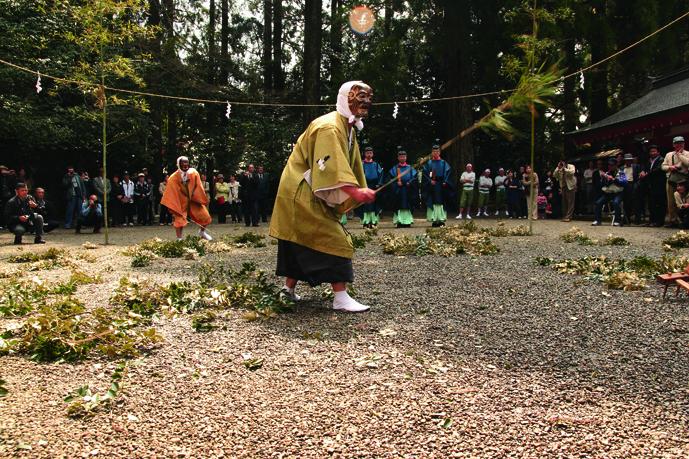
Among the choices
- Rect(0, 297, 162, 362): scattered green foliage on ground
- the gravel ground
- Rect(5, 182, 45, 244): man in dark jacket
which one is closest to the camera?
the gravel ground

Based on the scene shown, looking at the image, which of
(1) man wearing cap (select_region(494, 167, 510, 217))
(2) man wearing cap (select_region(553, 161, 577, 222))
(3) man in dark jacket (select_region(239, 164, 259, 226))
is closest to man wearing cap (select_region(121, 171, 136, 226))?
(3) man in dark jacket (select_region(239, 164, 259, 226))

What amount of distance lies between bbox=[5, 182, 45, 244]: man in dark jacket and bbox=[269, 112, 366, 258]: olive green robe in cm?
973

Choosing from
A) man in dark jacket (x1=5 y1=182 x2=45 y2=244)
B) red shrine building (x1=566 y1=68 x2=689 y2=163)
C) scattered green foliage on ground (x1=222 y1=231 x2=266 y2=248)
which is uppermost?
red shrine building (x1=566 y1=68 x2=689 y2=163)

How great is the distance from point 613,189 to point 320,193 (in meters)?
11.7

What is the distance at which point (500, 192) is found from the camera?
21562 mm

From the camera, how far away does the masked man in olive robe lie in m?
4.50

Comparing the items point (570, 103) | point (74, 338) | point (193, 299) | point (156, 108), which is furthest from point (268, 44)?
point (74, 338)

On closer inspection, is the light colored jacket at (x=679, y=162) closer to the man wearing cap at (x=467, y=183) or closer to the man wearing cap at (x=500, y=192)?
Result: the man wearing cap at (x=467, y=183)

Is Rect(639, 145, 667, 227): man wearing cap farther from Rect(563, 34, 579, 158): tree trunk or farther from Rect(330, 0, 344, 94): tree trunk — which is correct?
Rect(330, 0, 344, 94): tree trunk

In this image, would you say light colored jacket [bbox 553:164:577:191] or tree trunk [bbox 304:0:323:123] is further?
tree trunk [bbox 304:0:323:123]

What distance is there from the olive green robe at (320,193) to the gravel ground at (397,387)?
26.8 inches

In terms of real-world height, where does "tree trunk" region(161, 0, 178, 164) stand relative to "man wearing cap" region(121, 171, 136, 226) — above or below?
above

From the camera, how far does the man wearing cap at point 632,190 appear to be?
14.0 metres

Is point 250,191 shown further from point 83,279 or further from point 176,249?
point 83,279
